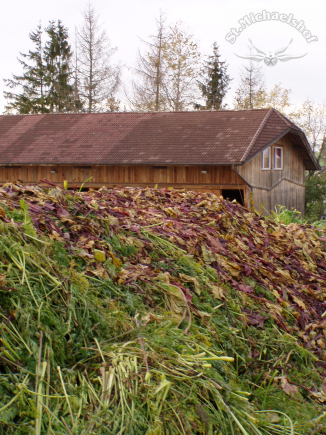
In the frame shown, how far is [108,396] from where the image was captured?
2.17 meters

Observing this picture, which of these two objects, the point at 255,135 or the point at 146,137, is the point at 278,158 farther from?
the point at 146,137

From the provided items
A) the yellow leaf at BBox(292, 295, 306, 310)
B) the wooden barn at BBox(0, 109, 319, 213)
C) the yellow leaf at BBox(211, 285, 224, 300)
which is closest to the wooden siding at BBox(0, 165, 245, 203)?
the wooden barn at BBox(0, 109, 319, 213)

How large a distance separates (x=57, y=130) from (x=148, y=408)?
21.1 m

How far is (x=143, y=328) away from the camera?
103 inches

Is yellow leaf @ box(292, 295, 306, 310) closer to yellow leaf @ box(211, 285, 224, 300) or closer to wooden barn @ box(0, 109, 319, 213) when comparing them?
yellow leaf @ box(211, 285, 224, 300)

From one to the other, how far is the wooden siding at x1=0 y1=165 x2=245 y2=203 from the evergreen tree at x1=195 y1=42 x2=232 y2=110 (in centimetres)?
2097

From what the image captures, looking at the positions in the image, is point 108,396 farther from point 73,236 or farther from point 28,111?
point 28,111

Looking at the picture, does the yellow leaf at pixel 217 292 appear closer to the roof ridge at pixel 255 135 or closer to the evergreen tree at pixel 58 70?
the roof ridge at pixel 255 135

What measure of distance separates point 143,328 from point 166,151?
54.8ft

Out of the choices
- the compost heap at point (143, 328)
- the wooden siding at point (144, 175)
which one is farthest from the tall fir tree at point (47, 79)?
the compost heap at point (143, 328)

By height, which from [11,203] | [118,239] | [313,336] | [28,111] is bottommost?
[313,336]

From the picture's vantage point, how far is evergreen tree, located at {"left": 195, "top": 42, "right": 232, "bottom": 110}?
39.0 metres

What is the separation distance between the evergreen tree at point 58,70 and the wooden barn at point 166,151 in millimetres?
14185

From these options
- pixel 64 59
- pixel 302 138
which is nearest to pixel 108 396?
pixel 302 138
